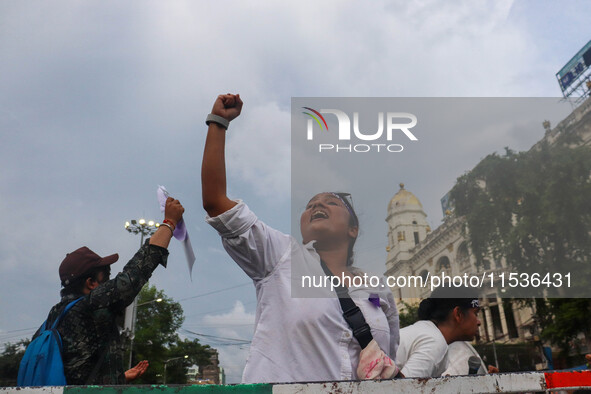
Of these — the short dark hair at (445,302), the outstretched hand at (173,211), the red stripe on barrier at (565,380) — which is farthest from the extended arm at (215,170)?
the short dark hair at (445,302)

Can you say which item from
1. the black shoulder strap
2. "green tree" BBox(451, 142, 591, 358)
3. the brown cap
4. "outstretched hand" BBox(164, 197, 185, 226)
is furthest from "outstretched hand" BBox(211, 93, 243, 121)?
"green tree" BBox(451, 142, 591, 358)

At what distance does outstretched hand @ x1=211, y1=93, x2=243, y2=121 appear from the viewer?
72.2 inches

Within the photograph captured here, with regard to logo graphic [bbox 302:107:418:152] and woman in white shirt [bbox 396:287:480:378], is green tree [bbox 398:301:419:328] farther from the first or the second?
logo graphic [bbox 302:107:418:152]

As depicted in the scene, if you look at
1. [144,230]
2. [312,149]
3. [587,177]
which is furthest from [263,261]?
[144,230]

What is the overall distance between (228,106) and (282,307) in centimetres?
78

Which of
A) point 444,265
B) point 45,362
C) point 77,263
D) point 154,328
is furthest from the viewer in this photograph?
point 154,328

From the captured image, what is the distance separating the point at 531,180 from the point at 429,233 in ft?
26.9

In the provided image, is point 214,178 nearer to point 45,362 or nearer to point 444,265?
point 45,362

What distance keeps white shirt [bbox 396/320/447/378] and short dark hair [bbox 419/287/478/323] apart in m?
0.16

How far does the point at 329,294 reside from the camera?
1.84m

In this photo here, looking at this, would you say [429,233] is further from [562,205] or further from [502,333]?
[502,333]

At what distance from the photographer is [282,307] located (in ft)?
5.68

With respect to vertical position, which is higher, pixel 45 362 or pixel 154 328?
pixel 154 328

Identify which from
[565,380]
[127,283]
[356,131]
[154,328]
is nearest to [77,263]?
[127,283]
